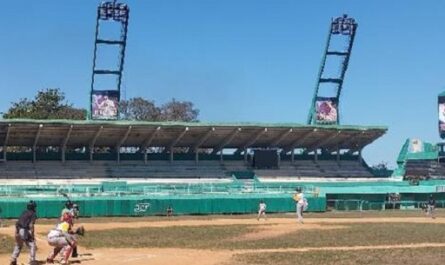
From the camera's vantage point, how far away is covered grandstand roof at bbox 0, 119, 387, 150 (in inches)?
2800

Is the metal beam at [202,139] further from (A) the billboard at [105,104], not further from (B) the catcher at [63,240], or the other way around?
(B) the catcher at [63,240]

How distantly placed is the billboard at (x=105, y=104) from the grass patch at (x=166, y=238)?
1598 inches

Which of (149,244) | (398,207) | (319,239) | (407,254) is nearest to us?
(407,254)

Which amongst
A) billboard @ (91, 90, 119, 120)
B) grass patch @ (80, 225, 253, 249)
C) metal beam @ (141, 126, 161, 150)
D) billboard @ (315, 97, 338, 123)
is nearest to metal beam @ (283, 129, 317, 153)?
billboard @ (315, 97, 338, 123)

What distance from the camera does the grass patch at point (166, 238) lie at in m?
27.5

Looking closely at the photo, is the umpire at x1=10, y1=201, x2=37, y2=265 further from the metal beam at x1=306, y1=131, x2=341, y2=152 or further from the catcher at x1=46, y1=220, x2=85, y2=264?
the metal beam at x1=306, y1=131, x2=341, y2=152

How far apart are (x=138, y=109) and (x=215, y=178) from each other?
34.7 metres

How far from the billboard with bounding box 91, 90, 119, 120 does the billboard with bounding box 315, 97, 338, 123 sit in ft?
81.1

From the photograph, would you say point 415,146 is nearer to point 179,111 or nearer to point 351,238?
point 179,111

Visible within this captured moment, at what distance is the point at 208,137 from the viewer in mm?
78500

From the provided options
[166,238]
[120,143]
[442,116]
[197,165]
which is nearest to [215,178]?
[197,165]

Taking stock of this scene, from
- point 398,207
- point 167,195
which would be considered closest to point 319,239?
point 167,195

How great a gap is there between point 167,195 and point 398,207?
25.3 metres

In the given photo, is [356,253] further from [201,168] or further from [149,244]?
[201,168]
